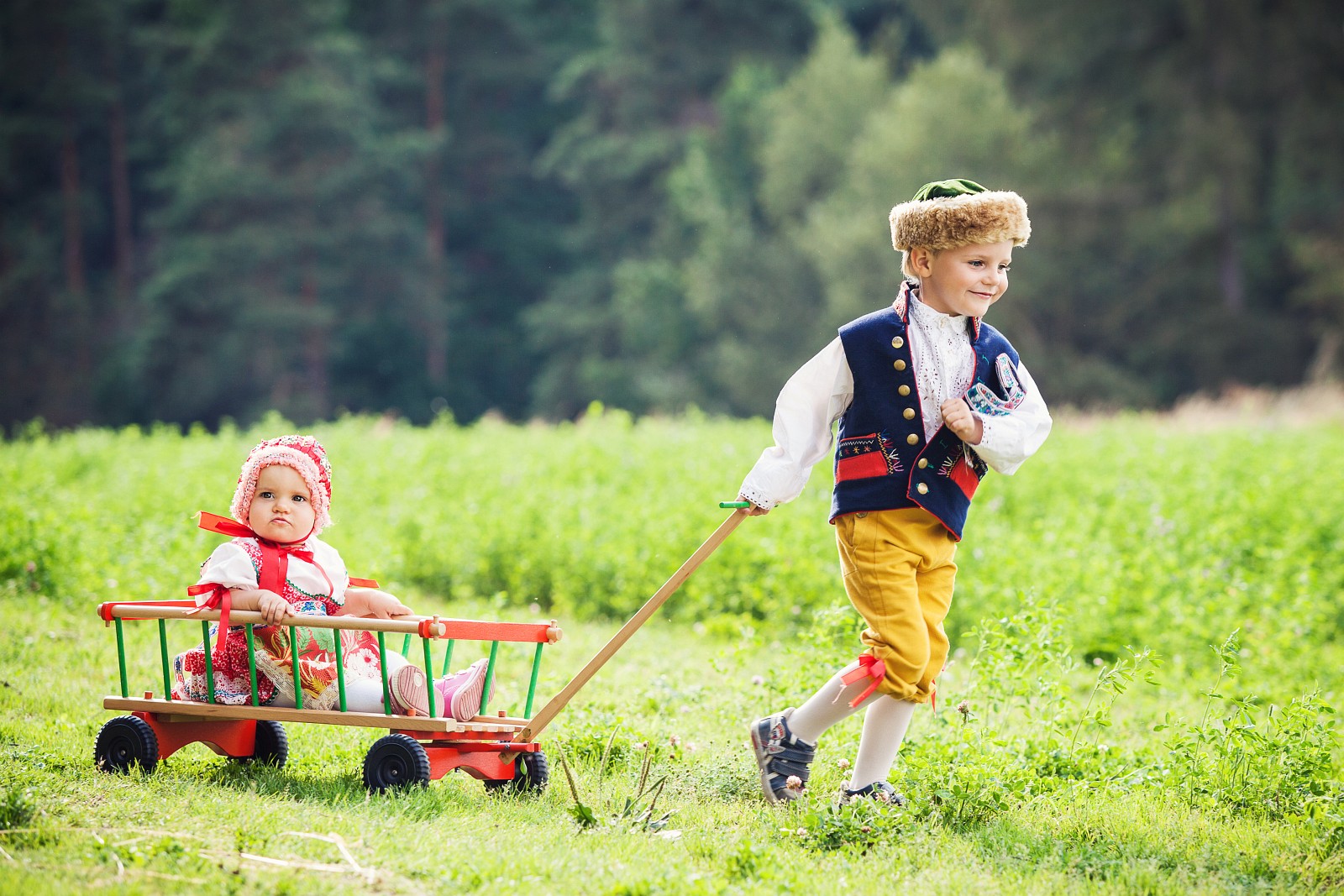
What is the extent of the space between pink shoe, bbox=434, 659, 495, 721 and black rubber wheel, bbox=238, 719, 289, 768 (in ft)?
2.05

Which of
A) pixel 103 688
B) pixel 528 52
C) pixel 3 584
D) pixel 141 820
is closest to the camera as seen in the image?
pixel 141 820

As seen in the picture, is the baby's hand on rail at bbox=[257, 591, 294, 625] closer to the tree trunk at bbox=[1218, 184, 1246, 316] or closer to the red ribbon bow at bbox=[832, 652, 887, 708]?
the red ribbon bow at bbox=[832, 652, 887, 708]

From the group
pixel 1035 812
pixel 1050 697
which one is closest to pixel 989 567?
pixel 1050 697

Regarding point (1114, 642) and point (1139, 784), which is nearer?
point (1139, 784)

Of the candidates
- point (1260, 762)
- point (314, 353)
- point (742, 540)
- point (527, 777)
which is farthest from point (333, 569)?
point (314, 353)

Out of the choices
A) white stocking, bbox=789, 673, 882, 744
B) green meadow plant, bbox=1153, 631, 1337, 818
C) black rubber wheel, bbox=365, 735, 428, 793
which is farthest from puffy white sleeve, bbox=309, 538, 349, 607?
green meadow plant, bbox=1153, 631, 1337, 818

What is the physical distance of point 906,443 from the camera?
3660 mm

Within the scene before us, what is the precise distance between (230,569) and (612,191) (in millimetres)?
30365

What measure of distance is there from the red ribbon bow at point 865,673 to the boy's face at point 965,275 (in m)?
1.09

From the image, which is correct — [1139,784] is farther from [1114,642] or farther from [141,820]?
[141,820]

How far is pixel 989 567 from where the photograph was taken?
7.19 meters

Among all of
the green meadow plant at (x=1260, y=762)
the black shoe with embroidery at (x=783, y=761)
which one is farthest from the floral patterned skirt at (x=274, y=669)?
the green meadow plant at (x=1260, y=762)

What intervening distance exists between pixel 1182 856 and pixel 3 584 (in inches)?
241

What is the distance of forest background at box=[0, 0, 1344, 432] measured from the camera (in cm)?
2605
